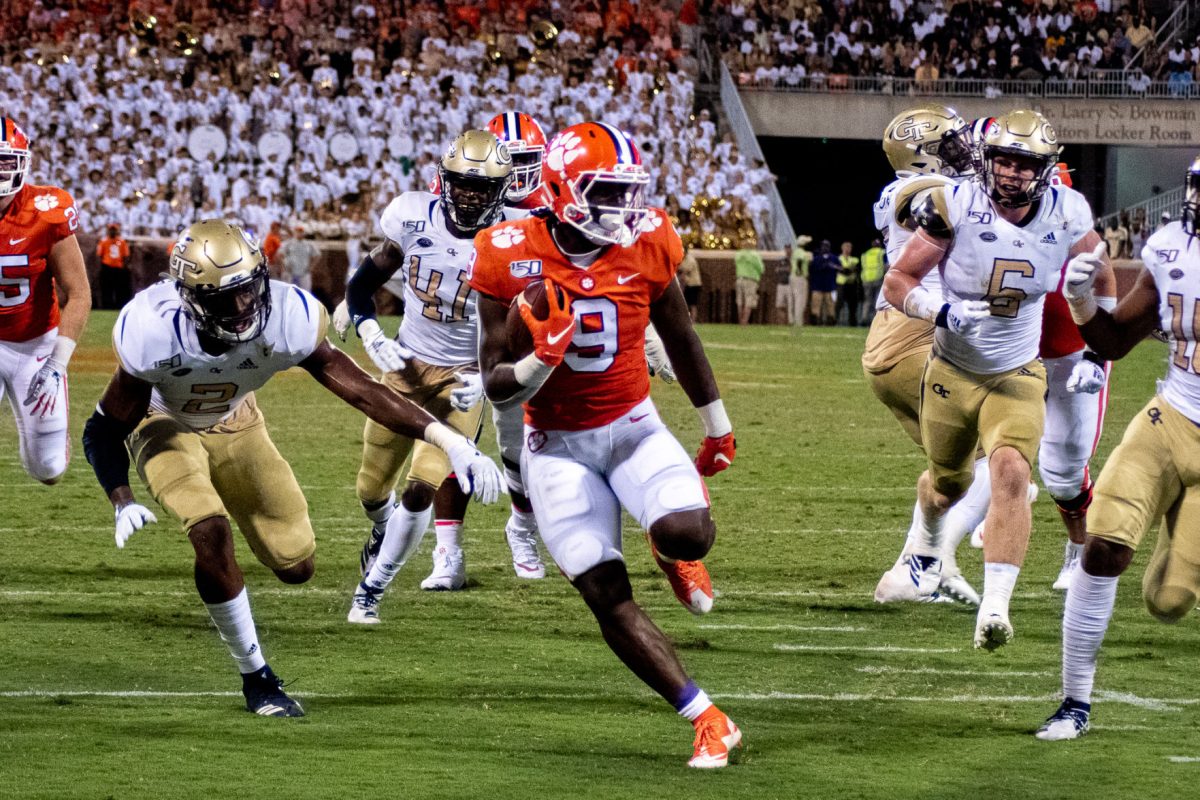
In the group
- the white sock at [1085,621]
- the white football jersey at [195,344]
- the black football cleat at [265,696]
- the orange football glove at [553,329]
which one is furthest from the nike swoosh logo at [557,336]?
the white sock at [1085,621]

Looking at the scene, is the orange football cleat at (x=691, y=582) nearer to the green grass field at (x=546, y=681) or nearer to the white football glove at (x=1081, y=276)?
the green grass field at (x=546, y=681)

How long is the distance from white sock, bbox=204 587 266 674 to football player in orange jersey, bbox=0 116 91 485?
2214 millimetres

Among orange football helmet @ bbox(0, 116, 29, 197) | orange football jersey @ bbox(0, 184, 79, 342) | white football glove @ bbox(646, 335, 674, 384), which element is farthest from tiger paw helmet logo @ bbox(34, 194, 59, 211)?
white football glove @ bbox(646, 335, 674, 384)

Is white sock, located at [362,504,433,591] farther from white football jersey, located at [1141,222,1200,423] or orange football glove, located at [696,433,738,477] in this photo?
white football jersey, located at [1141,222,1200,423]

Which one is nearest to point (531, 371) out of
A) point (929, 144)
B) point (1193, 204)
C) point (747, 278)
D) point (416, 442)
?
point (1193, 204)

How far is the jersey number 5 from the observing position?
20.4 ft

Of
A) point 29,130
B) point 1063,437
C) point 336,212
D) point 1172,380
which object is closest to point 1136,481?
point 1172,380

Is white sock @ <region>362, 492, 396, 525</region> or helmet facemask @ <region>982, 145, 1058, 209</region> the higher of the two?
helmet facemask @ <region>982, 145, 1058, 209</region>

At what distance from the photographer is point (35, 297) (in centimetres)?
748

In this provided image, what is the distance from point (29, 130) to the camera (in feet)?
79.9

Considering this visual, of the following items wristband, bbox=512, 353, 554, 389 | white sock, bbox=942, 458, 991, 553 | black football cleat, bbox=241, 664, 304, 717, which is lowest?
white sock, bbox=942, 458, 991, 553

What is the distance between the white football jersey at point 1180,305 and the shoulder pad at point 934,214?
3.90 feet

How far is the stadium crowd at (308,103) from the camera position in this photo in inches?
956

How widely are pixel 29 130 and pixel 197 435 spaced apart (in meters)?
20.2
